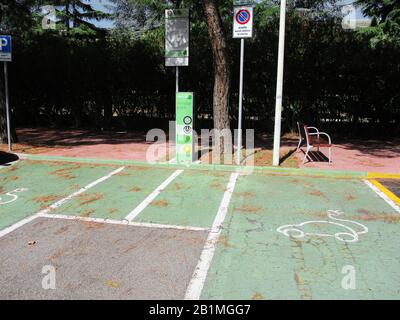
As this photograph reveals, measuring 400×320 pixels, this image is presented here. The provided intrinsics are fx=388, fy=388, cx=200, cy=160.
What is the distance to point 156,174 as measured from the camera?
8.00 meters

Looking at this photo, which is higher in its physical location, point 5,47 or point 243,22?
point 243,22

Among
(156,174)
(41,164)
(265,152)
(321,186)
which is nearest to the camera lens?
(321,186)

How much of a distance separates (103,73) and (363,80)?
9.44 m

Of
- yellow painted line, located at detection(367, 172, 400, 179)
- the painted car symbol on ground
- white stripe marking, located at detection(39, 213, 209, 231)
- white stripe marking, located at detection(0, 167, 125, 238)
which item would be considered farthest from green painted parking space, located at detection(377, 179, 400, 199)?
white stripe marking, located at detection(0, 167, 125, 238)

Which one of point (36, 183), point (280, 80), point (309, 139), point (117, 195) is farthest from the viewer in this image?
point (309, 139)

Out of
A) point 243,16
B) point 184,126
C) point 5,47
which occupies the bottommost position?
point 184,126

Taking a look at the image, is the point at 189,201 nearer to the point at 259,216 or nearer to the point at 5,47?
the point at 259,216

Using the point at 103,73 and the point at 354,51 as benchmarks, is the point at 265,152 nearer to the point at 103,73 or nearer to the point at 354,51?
the point at 354,51

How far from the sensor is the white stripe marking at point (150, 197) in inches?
216

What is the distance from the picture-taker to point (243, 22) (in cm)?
809

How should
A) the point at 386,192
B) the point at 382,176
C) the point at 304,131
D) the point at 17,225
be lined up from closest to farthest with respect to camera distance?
the point at 17,225
the point at 386,192
the point at 382,176
the point at 304,131

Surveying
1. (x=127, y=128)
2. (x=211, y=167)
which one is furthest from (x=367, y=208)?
(x=127, y=128)

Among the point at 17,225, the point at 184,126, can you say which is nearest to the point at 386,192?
the point at 184,126

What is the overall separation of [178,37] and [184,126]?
278cm
